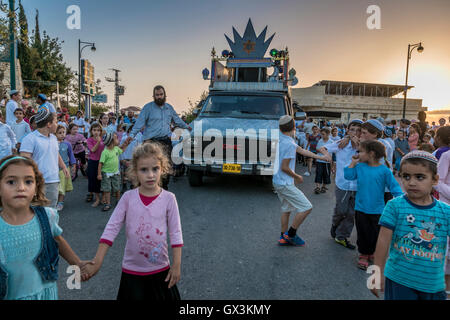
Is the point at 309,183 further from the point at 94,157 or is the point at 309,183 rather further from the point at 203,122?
the point at 94,157

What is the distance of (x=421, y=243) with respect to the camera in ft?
6.07

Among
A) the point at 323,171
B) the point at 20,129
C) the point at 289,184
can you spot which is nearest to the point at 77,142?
the point at 20,129

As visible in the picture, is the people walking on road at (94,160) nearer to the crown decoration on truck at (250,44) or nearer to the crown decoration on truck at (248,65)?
the crown decoration on truck at (248,65)

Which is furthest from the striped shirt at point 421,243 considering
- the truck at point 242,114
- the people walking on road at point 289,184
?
the truck at point 242,114

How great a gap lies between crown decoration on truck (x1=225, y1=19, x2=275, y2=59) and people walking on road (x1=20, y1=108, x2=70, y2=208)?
704cm

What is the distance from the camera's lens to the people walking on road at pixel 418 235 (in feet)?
6.00

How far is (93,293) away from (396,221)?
2.59m

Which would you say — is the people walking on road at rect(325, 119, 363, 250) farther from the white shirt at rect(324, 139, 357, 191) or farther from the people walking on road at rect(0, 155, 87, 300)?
the people walking on road at rect(0, 155, 87, 300)

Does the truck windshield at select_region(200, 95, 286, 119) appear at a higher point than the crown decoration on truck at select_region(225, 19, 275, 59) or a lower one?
lower

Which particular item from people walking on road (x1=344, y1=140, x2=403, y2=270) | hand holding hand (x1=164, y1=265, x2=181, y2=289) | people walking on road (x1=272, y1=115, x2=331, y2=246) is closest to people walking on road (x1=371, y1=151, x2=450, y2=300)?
people walking on road (x1=344, y1=140, x2=403, y2=270)

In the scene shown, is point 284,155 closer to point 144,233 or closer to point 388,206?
point 388,206

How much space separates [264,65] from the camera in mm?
8734

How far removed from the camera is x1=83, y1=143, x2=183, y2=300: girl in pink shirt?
6.11 ft

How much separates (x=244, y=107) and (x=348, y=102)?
42.5m
